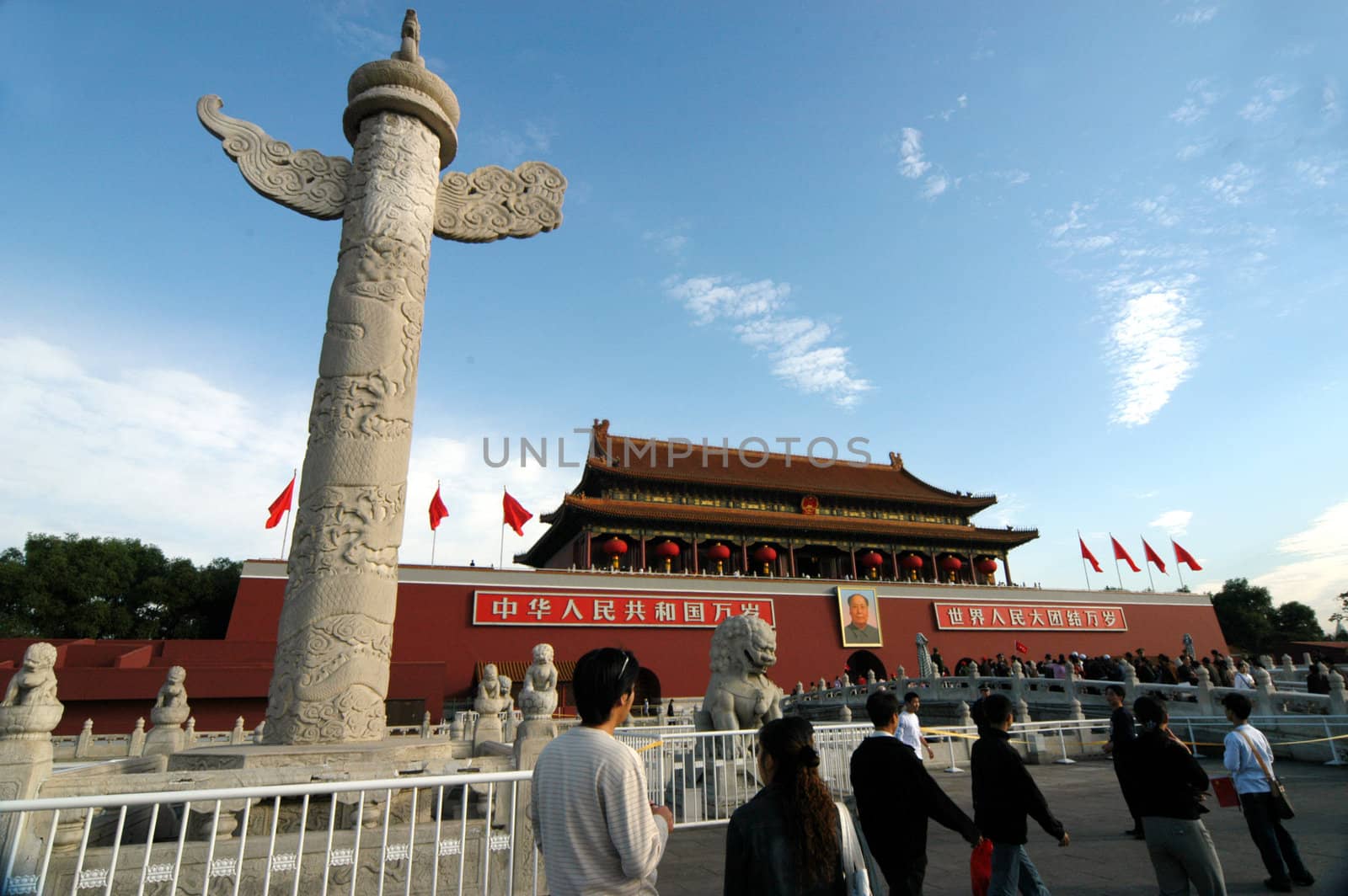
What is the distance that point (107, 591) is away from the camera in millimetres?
25891

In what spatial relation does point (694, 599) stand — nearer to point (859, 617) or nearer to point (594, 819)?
point (859, 617)

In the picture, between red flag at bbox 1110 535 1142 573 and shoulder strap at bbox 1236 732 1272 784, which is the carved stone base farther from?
red flag at bbox 1110 535 1142 573

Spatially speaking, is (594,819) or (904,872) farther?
(904,872)

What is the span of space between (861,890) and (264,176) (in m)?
6.96

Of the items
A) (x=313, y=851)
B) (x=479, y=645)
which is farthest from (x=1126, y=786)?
(x=479, y=645)

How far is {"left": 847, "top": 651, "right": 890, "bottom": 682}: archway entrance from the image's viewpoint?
21.4 meters

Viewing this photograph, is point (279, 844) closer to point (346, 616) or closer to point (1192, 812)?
point (346, 616)

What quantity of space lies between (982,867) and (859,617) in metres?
19.3

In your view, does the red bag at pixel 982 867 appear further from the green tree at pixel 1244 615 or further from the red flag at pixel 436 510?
the green tree at pixel 1244 615

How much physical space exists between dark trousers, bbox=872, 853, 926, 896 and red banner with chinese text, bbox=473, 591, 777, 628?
14774mm

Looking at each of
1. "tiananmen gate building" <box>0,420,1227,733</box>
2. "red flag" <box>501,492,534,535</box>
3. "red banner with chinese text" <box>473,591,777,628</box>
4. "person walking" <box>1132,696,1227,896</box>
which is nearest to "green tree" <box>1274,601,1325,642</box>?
"tiananmen gate building" <box>0,420,1227,733</box>

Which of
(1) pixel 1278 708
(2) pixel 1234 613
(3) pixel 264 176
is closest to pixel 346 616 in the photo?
(3) pixel 264 176

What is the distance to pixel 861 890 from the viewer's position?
1765 mm

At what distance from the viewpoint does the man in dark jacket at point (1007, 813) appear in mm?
2879
